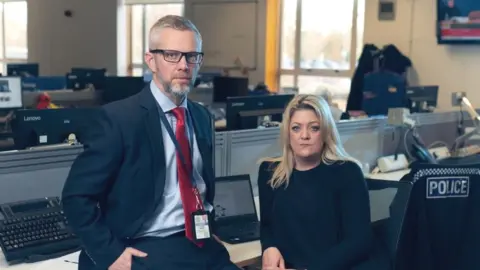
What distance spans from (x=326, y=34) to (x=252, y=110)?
4111 millimetres

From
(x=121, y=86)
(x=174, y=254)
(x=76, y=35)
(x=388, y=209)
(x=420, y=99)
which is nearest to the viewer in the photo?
(x=174, y=254)

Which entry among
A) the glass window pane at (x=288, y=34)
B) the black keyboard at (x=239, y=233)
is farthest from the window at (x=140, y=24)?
the black keyboard at (x=239, y=233)

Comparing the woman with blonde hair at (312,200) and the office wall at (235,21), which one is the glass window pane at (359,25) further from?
the woman with blonde hair at (312,200)

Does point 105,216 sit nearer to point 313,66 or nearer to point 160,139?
point 160,139

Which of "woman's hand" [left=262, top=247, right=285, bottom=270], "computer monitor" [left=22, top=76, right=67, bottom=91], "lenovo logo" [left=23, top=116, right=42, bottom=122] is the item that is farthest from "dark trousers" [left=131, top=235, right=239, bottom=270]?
"computer monitor" [left=22, top=76, right=67, bottom=91]

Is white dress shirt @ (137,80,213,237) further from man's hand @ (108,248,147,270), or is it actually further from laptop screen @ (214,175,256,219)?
laptop screen @ (214,175,256,219)

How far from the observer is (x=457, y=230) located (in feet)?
7.97

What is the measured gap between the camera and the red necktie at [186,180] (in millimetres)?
1874

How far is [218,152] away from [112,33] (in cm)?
704

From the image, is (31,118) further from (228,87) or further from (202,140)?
(228,87)

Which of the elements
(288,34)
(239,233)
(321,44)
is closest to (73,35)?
(288,34)

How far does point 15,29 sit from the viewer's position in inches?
433

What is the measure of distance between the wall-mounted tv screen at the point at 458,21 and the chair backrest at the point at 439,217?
3.90 metres

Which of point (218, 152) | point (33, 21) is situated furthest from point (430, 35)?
point (33, 21)
